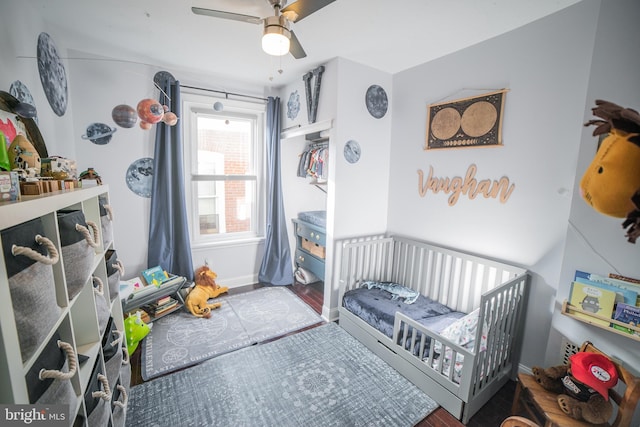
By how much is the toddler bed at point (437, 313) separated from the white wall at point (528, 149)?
0.14 m

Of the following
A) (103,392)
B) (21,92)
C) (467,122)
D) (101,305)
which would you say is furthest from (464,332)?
(21,92)

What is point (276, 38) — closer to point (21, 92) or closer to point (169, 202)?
point (21, 92)

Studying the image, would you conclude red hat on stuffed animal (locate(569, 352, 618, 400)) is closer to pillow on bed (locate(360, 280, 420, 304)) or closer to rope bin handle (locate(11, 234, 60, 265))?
pillow on bed (locate(360, 280, 420, 304))

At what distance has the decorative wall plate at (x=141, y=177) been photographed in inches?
104

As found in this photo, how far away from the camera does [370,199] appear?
2742 millimetres

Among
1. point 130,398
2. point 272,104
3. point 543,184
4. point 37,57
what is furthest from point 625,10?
point 130,398

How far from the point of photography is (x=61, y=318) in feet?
2.58

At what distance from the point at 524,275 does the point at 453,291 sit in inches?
23.2

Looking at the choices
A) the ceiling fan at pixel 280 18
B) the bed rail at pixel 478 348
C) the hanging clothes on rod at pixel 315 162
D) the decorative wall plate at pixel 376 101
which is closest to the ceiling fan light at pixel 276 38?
the ceiling fan at pixel 280 18

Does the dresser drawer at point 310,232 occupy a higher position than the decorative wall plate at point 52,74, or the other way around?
the decorative wall plate at point 52,74

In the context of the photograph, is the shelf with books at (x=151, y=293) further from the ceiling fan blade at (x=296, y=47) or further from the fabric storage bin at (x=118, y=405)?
the ceiling fan blade at (x=296, y=47)

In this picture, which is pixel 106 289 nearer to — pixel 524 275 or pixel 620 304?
pixel 524 275

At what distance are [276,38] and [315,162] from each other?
1722 millimetres

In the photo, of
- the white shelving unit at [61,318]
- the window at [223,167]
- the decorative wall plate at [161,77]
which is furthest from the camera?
the window at [223,167]
